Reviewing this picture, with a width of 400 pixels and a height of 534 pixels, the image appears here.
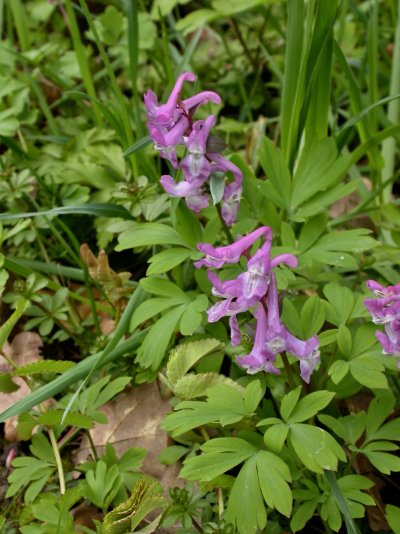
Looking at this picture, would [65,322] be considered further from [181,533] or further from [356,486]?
[356,486]

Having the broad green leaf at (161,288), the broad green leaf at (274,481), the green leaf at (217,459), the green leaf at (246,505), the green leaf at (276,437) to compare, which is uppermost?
the broad green leaf at (161,288)

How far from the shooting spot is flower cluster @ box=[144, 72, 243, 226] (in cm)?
178

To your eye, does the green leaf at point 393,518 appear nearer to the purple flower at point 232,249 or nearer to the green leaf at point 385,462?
the green leaf at point 385,462

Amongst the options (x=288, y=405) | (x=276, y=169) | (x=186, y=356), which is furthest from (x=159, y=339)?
(x=276, y=169)

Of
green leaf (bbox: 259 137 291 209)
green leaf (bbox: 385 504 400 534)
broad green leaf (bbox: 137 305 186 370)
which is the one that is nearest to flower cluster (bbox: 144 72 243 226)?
green leaf (bbox: 259 137 291 209)

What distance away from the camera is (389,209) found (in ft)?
8.54

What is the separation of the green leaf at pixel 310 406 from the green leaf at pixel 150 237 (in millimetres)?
683

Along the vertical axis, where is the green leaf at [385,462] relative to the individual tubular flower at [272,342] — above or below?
below

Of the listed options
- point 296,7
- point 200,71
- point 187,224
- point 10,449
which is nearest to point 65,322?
point 10,449

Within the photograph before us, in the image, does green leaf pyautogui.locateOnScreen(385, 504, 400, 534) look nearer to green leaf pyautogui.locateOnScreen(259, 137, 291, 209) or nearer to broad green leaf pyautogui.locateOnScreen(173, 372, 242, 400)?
broad green leaf pyautogui.locateOnScreen(173, 372, 242, 400)

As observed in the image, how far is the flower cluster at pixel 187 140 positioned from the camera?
5.84 ft

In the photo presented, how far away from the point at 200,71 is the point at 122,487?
98.4 inches

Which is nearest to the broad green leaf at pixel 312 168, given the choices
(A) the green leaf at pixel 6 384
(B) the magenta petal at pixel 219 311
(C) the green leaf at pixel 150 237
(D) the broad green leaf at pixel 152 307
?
(C) the green leaf at pixel 150 237

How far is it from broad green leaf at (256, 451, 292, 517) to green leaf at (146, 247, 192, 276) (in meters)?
0.67
